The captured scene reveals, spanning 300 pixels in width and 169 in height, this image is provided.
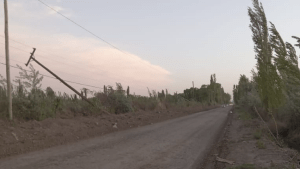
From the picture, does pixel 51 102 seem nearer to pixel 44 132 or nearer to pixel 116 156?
pixel 44 132

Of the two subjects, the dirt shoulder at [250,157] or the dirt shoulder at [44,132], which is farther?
the dirt shoulder at [44,132]

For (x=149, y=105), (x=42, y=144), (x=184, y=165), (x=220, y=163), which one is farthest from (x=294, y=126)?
(x=149, y=105)

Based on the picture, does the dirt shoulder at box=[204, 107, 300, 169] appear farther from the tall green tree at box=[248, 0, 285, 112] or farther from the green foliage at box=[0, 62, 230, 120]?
the green foliage at box=[0, 62, 230, 120]

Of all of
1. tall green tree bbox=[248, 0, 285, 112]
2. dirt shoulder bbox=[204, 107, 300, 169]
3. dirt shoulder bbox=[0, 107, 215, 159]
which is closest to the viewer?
dirt shoulder bbox=[204, 107, 300, 169]

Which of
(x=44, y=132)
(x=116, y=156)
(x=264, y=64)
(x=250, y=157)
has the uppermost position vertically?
(x=264, y=64)

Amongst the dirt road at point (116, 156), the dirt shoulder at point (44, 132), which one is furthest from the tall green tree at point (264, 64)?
the dirt shoulder at point (44, 132)

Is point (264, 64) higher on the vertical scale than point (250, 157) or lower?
higher

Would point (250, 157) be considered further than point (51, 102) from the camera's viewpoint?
No

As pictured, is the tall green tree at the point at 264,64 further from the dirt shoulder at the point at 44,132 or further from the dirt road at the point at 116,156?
the dirt shoulder at the point at 44,132

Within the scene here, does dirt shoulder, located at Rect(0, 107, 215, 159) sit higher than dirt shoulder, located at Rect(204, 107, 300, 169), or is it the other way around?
dirt shoulder, located at Rect(0, 107, 215, 159)

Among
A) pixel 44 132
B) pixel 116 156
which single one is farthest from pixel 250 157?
pixel 44 132

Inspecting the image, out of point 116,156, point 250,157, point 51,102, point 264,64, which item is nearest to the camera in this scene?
point 116,156

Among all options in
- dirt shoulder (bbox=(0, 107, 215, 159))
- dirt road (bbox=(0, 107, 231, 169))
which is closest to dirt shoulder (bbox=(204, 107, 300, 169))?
dirt road (bbox=(0, 107, 231, 169))

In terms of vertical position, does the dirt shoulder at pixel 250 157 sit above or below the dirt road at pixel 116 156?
below
